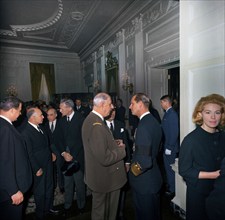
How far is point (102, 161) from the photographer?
1927mm

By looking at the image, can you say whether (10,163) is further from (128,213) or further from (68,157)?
(128,213)

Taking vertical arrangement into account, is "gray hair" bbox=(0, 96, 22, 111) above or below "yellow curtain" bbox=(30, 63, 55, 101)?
below

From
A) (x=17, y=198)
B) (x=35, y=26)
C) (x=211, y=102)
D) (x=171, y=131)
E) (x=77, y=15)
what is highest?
(x=35, y=26)

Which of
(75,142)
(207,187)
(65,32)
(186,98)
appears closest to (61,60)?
(65,32)

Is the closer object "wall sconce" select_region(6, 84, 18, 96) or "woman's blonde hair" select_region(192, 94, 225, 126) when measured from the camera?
"woman's blonde hair" select_region(192, 94, 225, 126)

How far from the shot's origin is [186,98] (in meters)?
2.24

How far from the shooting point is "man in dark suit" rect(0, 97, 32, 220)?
1897 mm

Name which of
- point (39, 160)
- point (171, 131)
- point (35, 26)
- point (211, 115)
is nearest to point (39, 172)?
point (39, 160)

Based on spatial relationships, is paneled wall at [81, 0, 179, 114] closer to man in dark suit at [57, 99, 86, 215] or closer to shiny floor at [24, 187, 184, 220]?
man in dark suit at [57, 99, 86, 215]

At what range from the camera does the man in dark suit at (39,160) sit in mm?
2502

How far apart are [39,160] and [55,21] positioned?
738 cm

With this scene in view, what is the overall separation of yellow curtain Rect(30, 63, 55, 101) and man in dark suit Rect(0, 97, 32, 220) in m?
10.5

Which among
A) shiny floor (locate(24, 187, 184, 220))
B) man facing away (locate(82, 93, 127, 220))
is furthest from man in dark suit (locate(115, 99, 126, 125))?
man facing away (locate(82, 93, 127, 220))

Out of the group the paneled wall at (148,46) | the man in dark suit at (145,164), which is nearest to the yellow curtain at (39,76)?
the paneled wall at (148,46)
